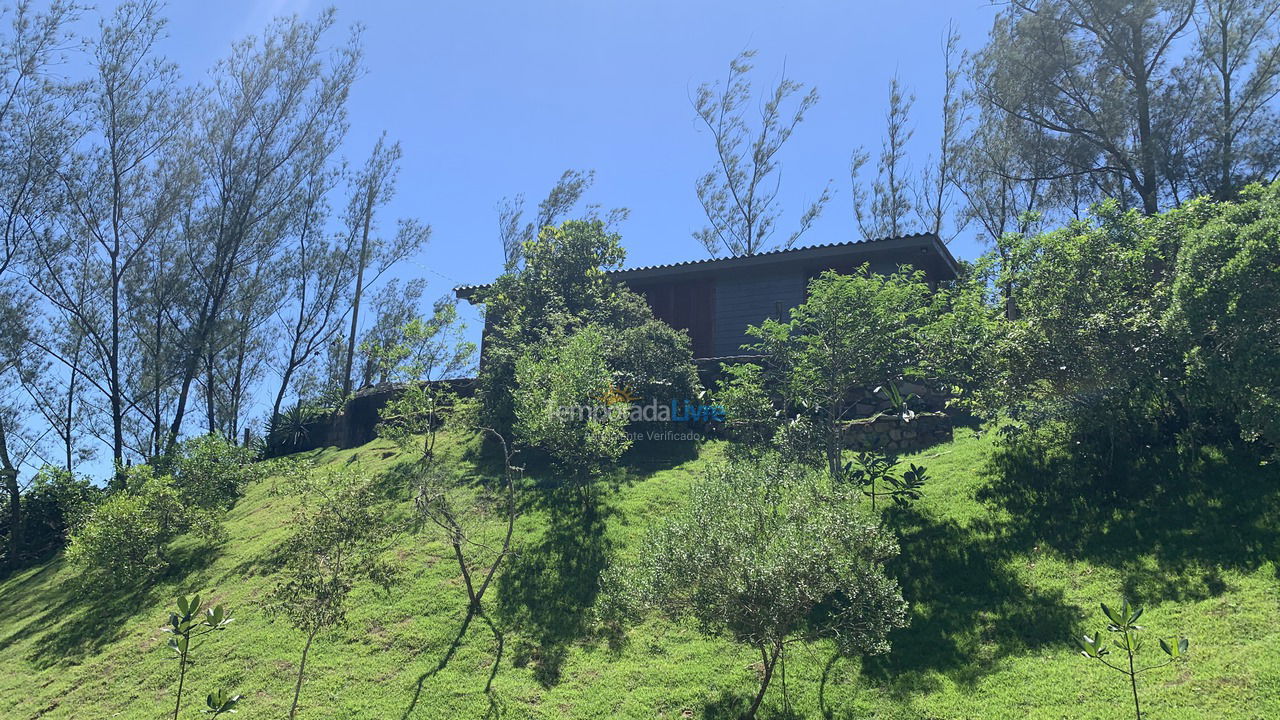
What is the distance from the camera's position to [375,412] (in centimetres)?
2469

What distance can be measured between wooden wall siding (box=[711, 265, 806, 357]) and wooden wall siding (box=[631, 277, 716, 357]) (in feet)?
0.69

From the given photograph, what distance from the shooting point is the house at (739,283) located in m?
20.3

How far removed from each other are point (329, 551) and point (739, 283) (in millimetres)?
15627

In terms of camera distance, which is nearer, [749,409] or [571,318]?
[749,409]

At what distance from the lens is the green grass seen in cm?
803

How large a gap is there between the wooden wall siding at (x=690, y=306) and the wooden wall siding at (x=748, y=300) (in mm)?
210

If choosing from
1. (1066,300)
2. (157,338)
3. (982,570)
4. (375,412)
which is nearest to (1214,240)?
(1066,300)

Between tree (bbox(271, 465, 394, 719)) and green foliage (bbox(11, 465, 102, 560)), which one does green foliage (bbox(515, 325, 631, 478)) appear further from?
green foliage (bbox(11, 465, 102, 560))

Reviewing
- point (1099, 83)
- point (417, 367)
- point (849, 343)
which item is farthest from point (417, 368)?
point (1099, 83)

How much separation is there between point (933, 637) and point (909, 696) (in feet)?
4.35

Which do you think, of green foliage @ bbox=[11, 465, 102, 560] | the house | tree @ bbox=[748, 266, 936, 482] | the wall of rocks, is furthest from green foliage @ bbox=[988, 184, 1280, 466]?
green foliage @ bbox=[11, 465, 102, 560]

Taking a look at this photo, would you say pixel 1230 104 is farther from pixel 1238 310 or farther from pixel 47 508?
pixel 47 508

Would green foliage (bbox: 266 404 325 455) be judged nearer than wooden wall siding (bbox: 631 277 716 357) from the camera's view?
No

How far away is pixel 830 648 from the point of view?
9.73 meters
